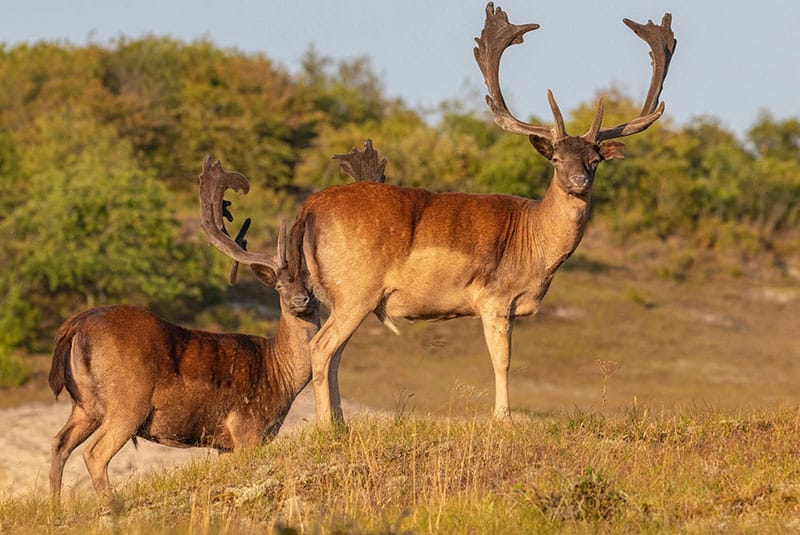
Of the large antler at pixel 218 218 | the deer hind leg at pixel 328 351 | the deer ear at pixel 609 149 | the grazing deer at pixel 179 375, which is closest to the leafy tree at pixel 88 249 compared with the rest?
the large antler at pixel 218 218

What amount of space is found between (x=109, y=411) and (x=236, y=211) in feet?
88.2

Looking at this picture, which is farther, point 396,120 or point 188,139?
point 396,120

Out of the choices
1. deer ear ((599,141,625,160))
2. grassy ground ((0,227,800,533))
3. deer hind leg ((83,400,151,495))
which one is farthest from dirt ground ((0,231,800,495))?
grassy ground ((0,227,800,533))

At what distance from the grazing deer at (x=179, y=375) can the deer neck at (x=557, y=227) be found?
2415 millimetres

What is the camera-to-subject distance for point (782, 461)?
931 centimetres

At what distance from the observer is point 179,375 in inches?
474

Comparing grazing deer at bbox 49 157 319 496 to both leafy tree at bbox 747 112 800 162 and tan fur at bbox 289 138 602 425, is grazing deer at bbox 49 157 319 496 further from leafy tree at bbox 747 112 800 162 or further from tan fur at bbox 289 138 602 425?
leafy tree at bbox 747 112 800 162

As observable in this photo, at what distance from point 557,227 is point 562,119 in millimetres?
971

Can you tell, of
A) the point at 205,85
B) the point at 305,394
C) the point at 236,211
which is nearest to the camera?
the point at 305,394

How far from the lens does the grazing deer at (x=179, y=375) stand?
11.6m

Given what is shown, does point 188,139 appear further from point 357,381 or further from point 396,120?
point 357,381

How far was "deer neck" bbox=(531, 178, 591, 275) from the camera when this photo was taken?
11.4 metres

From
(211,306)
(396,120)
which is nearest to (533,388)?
(211,306)

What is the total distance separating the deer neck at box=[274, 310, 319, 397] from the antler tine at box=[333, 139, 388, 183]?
171cm
